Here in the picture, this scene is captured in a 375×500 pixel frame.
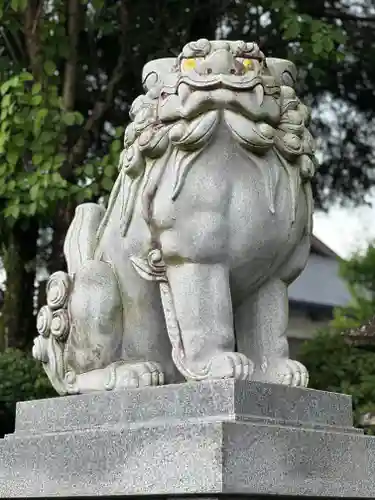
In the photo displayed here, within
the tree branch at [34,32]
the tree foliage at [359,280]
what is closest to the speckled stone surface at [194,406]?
the tree branch at [34,32]

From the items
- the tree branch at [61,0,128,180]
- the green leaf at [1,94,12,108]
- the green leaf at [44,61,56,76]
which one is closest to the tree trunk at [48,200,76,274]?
the tree branch at [61,0,128,180]

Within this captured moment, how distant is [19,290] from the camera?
Result: 740 cm

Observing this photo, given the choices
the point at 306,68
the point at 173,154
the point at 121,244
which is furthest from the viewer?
the point at 306,68

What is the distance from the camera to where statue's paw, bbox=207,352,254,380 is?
9.91 ft

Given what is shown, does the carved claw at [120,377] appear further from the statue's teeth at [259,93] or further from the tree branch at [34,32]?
the tree branch at [34,32]

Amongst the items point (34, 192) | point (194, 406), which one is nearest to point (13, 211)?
point (34, 192)

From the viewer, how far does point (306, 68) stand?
25.2 ft

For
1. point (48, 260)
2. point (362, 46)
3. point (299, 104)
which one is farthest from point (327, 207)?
point (299, 104)

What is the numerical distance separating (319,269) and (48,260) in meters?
9.97

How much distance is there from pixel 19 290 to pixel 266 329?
173 inches

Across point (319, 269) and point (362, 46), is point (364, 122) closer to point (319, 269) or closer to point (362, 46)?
point (362, 46)

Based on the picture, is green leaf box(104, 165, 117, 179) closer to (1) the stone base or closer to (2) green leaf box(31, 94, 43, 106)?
(2) green leaf box(31, 94, 43, 106)

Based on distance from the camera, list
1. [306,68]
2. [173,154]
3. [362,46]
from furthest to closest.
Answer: [362,46]
[306,68]
[173,154]

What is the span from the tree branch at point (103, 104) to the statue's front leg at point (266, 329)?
403cm
